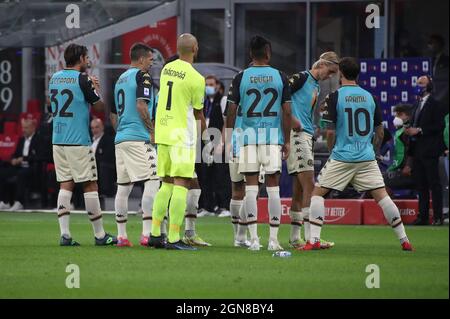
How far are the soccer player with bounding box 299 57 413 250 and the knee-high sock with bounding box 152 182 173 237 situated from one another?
5.45 ft

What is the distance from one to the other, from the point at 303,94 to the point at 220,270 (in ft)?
11.3

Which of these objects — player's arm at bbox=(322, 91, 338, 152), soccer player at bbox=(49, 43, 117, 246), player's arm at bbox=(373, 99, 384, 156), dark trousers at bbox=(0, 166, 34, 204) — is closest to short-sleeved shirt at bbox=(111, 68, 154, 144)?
soccer player at bbox=(49, 43, 117, 246)

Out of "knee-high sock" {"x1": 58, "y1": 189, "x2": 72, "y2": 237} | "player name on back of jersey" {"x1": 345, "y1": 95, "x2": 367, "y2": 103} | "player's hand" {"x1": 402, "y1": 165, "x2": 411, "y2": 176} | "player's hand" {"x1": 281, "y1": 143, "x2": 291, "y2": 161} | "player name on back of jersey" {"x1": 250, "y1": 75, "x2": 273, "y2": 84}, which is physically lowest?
"knee-high sock" {"x1": 58, "y1": 189, "x2": 72, "y2": 237}

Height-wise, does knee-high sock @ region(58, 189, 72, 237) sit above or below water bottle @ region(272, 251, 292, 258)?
above

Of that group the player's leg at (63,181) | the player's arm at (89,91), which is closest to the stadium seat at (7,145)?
the player's leg at (63,181)

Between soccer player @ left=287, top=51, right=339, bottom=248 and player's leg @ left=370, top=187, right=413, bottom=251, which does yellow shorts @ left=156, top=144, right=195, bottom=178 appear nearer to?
soccer player @ left=287, top=51, right=339, bottom=248

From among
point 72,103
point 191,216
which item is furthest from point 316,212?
point 72,103

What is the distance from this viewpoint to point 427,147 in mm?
20812

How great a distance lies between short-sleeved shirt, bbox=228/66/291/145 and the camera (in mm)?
14000

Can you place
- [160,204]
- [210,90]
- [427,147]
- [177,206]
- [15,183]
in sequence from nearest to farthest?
[177,206] → [160,204] → [427,147] → [210,90] → [15,183]

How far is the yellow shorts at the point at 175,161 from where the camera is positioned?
1384 centimetres

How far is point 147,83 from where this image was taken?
47.8 ft

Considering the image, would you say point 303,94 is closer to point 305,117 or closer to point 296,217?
point 305,117
